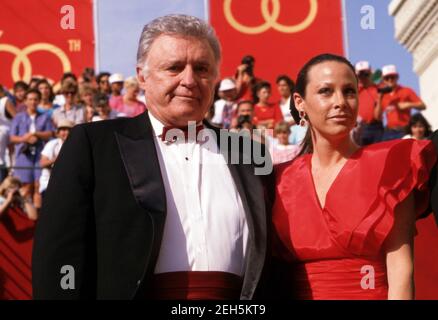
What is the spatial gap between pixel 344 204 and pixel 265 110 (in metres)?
5.68

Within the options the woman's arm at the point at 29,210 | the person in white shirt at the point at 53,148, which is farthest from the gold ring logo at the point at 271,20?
the woman's arm at the point at 29,210

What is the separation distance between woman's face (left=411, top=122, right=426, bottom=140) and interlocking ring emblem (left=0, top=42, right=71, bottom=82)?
5.40m

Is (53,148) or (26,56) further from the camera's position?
(26,56)

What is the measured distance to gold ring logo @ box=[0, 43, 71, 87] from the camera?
462 inches

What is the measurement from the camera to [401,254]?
129 inches

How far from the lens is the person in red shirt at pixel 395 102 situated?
9125mm

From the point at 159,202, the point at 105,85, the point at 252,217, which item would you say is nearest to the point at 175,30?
the point at 159,202

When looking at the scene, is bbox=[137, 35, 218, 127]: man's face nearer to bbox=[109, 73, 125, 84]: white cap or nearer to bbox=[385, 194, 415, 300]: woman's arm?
bbox=[385, 194, 415, 300]: woman's arm

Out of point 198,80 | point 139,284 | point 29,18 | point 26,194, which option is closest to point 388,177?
point 198,80

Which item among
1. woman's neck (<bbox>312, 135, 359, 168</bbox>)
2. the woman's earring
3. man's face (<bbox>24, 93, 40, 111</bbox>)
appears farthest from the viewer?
man's face (<bbox>24, 93, 40, 111</bbox>)

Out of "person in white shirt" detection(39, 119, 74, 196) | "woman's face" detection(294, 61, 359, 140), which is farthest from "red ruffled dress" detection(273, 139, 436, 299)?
"person in white shirt" detection(39, 119, 74, 196)

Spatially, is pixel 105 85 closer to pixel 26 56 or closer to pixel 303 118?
pixel 26 56

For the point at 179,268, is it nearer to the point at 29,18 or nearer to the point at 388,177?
the point at 388,177

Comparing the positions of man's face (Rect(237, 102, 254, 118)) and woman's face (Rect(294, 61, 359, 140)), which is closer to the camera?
woman's face (Rect(294, 61, 359, 140))
